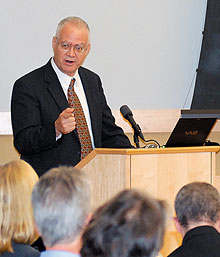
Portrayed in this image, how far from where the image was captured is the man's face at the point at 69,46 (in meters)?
3.71

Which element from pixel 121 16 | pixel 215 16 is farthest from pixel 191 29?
pixel 121 16

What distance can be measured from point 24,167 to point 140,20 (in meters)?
3.70

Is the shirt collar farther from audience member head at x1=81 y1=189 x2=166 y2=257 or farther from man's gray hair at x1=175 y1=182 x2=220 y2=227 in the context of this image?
audience member head at x1=81 y1=189 x2=166 y2=257

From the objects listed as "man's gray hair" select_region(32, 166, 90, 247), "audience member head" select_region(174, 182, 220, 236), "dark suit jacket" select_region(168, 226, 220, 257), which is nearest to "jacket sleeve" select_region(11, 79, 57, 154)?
"audience member head" select_region(174, 182, 220, 236)

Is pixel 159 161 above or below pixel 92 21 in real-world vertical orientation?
below

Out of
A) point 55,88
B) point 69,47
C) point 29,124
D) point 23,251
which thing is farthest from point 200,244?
point 69,47

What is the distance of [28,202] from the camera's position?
2131mm

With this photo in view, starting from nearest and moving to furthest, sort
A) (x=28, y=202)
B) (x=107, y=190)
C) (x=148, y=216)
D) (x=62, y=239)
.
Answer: (x=148, y=216) → (x=62, y=239) → (x=28, y=202) → (x=107, y=190)

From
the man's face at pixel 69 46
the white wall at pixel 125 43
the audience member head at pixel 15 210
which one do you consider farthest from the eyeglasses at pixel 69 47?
the audience member head at pixel 15 210

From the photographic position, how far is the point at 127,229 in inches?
54.8

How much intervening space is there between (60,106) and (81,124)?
183mm

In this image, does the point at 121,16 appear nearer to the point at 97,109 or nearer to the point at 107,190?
the point at 97,109

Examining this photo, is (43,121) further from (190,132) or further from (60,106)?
(190,132)

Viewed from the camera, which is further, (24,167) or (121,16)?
(121,16)
